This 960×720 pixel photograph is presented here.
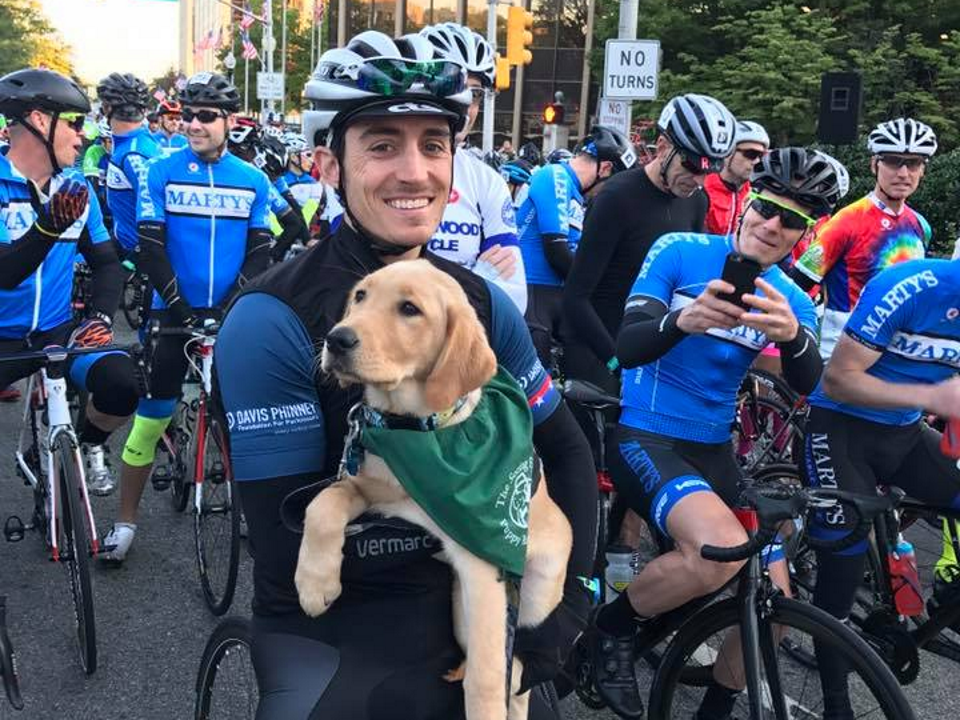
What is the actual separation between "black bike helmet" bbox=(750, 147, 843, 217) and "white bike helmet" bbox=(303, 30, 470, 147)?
5.52ft

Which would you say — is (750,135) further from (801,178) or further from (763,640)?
(763,640)

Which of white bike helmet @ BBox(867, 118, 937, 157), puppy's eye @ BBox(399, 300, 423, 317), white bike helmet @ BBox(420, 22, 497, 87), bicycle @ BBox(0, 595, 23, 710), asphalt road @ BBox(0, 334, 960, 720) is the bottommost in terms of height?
asphalt road @ BBox(0, 334, 960, 720)

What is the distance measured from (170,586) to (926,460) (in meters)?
3.70

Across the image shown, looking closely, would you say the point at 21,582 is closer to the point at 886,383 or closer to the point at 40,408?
the point at 40,408

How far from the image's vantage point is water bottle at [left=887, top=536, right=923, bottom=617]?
3.76 meters

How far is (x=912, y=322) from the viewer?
11.1ft

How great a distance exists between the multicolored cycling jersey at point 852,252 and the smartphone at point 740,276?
366 cm

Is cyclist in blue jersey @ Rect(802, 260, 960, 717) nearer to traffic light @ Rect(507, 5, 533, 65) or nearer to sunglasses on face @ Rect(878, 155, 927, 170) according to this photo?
sunglasses on face @ Rect(878, 155, 927, 170)

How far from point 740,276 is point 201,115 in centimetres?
397

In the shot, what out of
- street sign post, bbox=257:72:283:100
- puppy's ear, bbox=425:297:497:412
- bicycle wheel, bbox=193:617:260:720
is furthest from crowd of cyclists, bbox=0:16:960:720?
street sign post, bbox=257:72:283:100

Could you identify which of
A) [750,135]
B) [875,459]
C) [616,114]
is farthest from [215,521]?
[616,114]

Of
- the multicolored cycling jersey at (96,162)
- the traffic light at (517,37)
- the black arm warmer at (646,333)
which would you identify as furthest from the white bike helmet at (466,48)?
the traffic light at (517,37)

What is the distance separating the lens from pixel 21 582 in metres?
4.85

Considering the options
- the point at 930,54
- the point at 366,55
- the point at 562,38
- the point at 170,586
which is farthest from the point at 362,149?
the point at 562,38
